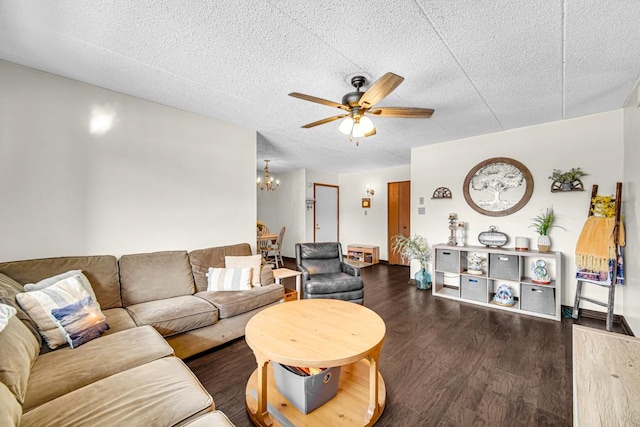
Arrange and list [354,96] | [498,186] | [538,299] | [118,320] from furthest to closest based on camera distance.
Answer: [498,186] → [538,299] → [354,96] → [118,320]

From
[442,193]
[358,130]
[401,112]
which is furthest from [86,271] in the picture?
[442,193]

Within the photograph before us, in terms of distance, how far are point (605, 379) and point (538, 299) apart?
2.77 meters

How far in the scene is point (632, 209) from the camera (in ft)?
8.35

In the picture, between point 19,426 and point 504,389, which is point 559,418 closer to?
point 504,389

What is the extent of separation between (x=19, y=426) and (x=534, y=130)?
16.8 ft

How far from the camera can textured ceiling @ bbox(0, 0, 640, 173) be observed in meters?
1.53

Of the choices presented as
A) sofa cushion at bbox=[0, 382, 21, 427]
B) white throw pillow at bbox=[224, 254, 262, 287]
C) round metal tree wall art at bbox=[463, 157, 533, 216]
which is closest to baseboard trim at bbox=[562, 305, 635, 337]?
round metal tree wall art at bbox=[463, 157, 533, 216]

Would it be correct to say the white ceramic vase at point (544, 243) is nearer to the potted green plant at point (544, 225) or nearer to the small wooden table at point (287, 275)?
the potted green plant at point (544, 225)

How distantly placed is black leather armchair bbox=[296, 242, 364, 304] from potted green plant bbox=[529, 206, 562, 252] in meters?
2.32

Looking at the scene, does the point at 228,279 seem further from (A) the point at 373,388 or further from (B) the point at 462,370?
(B) the point at 462,370

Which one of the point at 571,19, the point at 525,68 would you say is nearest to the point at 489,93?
the point at 525,68

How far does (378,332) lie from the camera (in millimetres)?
1654

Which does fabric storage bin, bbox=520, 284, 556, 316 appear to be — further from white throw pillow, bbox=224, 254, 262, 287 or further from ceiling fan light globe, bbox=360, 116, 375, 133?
white throw pillow, bbox=224, 254, 262, 287

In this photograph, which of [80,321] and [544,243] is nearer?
[80,321]
